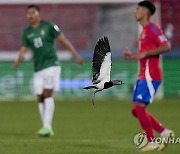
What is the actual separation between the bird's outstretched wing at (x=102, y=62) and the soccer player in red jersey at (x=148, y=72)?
173 cm

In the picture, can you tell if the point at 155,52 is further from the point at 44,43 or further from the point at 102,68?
the point at 44,43

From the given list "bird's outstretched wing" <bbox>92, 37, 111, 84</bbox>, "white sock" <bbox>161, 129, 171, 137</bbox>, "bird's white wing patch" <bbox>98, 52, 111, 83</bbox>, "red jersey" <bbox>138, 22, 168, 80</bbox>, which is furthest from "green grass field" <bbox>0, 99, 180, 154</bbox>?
"bird's white wing patch" <bbox>98, 52, 111, 83</bbox>

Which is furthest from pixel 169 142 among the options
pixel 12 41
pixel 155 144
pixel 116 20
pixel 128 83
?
pixel 116 20

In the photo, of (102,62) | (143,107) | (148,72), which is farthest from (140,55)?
(102,62)

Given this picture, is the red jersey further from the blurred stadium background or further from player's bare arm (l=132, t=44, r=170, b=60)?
the blurred stadium background

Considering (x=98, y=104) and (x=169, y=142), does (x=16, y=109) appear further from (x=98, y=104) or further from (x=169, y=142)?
(x=169, y=142)

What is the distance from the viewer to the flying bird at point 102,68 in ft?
26.6

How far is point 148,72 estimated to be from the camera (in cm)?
1044

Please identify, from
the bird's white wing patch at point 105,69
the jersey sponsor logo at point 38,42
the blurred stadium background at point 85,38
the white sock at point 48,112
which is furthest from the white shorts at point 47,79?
the blurred stadium background at point 85,38

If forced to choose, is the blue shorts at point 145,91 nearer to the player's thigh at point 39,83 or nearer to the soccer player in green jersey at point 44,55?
the soccer player in green jersey at point 44,55

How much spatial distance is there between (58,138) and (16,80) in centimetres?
1199

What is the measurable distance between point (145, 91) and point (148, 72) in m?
0.30

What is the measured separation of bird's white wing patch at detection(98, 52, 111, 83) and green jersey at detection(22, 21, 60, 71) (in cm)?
495

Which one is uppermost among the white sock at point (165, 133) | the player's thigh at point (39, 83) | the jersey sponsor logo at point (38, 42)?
the jersey sponsor logo at point (38, 42)
